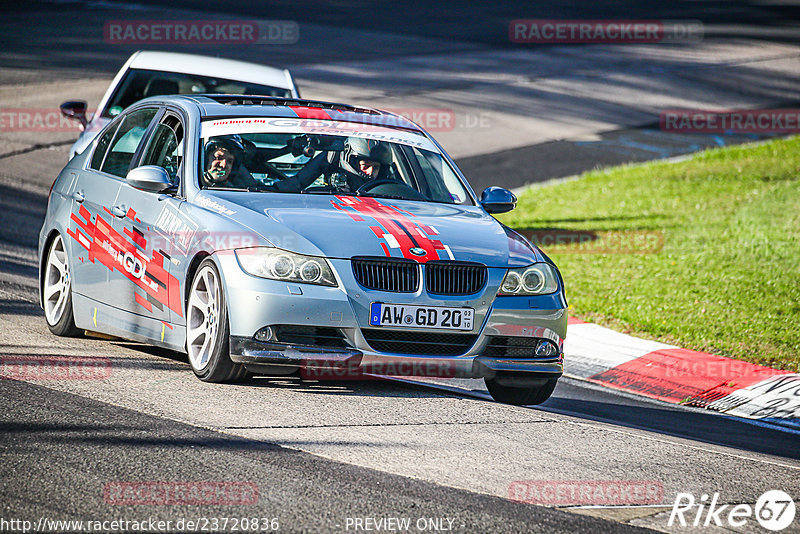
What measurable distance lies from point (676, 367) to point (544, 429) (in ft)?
8.76

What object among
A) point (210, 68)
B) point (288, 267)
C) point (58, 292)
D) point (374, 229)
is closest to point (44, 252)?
point (58, 292)

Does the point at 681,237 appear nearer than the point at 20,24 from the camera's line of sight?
Yes

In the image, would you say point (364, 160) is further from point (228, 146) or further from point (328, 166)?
point (228, 146)

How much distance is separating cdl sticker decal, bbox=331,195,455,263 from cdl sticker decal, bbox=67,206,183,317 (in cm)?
110

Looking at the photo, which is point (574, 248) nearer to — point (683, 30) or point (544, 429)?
point (544, 429)

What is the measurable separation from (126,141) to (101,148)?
303 mm

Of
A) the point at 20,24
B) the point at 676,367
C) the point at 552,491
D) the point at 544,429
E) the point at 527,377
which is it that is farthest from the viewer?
the point at 20,24

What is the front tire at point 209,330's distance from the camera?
6.28 metres

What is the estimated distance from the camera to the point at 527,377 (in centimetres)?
672

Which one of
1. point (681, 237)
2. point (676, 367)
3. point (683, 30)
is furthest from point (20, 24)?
point (676, 367)

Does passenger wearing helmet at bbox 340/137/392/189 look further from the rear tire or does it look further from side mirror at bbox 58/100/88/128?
side mirror at bbox 58/100/88/128

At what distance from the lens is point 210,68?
12219mm

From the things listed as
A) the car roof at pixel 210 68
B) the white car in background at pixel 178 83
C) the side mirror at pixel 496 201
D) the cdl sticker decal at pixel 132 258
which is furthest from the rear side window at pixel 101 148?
the car roof at pixel 210 68

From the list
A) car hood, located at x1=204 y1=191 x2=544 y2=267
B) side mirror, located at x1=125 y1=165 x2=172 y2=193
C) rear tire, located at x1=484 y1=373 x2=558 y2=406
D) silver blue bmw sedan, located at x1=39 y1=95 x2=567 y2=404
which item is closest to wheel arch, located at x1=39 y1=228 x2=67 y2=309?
silver blue bmw sedan, located at x1=39 y1=95 x2=567 y2=404
